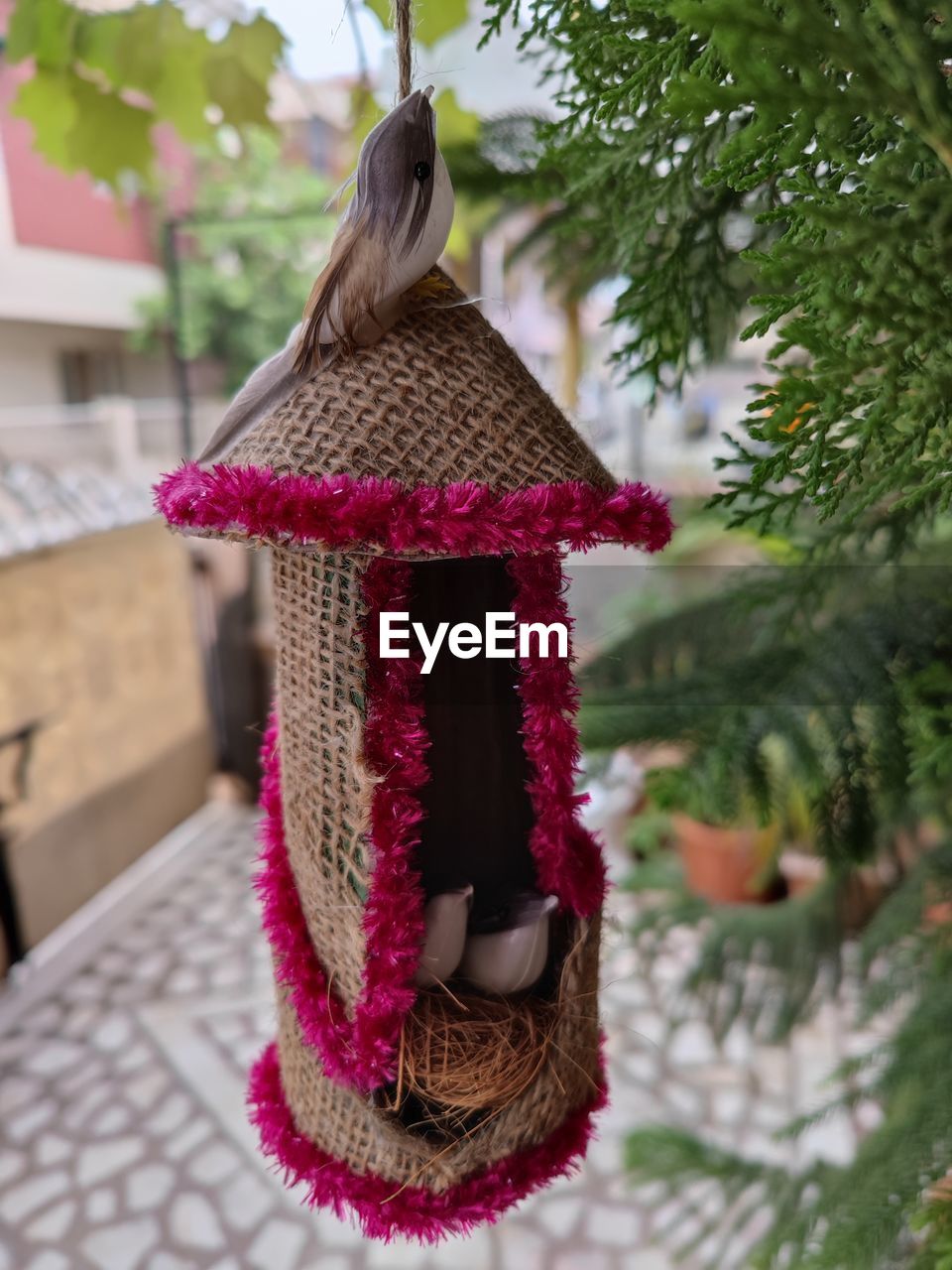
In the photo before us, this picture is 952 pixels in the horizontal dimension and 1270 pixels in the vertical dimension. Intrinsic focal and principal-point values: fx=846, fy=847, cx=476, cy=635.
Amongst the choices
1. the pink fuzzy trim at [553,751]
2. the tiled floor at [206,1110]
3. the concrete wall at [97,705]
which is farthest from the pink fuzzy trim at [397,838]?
the concrete wall at [97,705]

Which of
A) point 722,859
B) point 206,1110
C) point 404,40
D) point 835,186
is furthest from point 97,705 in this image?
point 835,186

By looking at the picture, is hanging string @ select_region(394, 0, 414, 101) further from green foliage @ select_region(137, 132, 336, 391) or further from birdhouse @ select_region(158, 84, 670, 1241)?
green foliage @ select_region(137, 132, 336, 391)

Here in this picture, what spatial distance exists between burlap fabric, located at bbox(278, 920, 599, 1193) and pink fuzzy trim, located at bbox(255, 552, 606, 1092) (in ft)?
0.08

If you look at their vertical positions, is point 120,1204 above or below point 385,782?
below

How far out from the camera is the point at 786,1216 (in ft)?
2.69

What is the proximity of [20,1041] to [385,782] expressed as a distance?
168 cm

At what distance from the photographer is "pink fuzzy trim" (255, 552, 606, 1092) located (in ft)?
1.27

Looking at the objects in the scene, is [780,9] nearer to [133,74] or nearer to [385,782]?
[385,782]

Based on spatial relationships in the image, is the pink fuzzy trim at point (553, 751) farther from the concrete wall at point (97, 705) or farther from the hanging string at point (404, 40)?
the concrete wall at point (97, 705)

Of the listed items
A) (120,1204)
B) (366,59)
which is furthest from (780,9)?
(120,1204)

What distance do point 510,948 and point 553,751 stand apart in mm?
106

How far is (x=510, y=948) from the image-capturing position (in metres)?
0.43

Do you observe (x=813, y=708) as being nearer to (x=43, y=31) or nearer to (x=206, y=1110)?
(x=43, y=31)

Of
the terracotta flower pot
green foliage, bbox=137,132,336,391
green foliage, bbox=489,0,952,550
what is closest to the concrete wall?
green foliage, bbox=137,132,336,391
